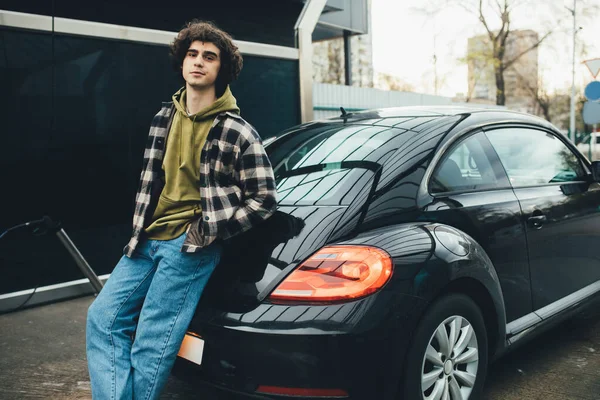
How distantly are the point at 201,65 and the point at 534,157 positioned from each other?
7.18 feet

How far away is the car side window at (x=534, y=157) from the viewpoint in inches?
128

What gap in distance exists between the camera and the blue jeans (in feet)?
7.45

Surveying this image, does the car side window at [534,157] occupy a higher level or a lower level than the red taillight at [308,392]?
higher

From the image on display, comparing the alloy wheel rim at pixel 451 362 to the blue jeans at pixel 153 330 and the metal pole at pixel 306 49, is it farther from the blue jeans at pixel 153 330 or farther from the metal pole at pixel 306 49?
the metal pole at pixel 306 49

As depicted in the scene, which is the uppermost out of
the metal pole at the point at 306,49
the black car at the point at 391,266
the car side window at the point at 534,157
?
the metal pole at the point at 306,49

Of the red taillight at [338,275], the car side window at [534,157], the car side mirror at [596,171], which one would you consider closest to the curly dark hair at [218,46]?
the red taillight at [338,275]

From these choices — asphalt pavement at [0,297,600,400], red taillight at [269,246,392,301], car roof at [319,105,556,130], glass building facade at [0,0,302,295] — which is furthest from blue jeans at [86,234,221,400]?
glass building facade at [0,0,302,295]

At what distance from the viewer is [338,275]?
215 cm

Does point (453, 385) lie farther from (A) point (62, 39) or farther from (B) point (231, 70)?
(A) point (62, 39)

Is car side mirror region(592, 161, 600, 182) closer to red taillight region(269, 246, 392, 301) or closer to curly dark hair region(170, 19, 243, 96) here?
red taillight region(269, 246, 392, 301)

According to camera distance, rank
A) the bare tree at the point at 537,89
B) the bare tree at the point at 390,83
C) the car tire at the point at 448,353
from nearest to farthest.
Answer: the car tire at the point at 448,353 < the bare tree at the point at 390,83 < the bare tree at the point at 537,89

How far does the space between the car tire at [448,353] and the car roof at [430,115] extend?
1.04 m

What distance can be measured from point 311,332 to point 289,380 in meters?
0.19

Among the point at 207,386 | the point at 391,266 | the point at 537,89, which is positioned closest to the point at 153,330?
the point at 207,386
